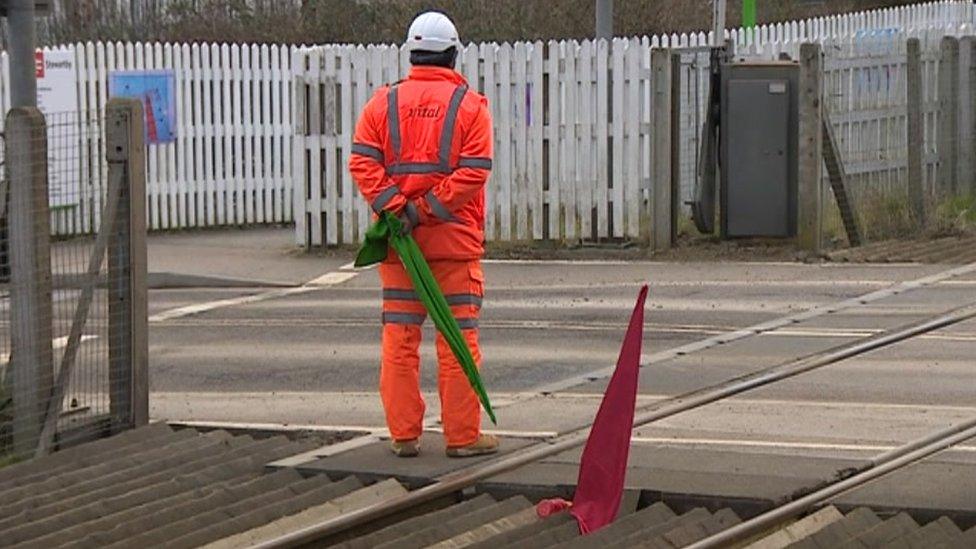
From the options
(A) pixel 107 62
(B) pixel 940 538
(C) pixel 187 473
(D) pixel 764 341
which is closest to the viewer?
(B) pixel 940 538

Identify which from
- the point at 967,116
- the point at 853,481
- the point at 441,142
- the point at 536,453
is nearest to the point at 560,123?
the point at 967,116

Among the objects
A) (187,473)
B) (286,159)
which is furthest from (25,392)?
(286,159)

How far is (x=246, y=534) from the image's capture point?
7.58 meters

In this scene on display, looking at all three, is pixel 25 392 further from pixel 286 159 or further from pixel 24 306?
pixel 286 159

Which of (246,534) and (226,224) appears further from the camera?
(226,224)

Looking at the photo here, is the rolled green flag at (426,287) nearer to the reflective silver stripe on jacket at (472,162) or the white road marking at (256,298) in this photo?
the reflective silver stripe on jacket at (472,162)

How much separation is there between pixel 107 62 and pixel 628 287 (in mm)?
8472

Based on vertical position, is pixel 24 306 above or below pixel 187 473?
above

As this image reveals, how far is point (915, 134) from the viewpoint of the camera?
1956 cm

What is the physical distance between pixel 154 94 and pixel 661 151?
696 centimetres

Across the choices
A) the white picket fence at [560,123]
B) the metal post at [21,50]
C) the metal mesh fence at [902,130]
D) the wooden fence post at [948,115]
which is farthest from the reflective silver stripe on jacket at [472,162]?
the wooden fence post at [948,115]

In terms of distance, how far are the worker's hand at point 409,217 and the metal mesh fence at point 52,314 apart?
1753 millimetres

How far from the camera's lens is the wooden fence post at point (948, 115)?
20.0m

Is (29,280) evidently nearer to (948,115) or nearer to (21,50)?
(21,50)
